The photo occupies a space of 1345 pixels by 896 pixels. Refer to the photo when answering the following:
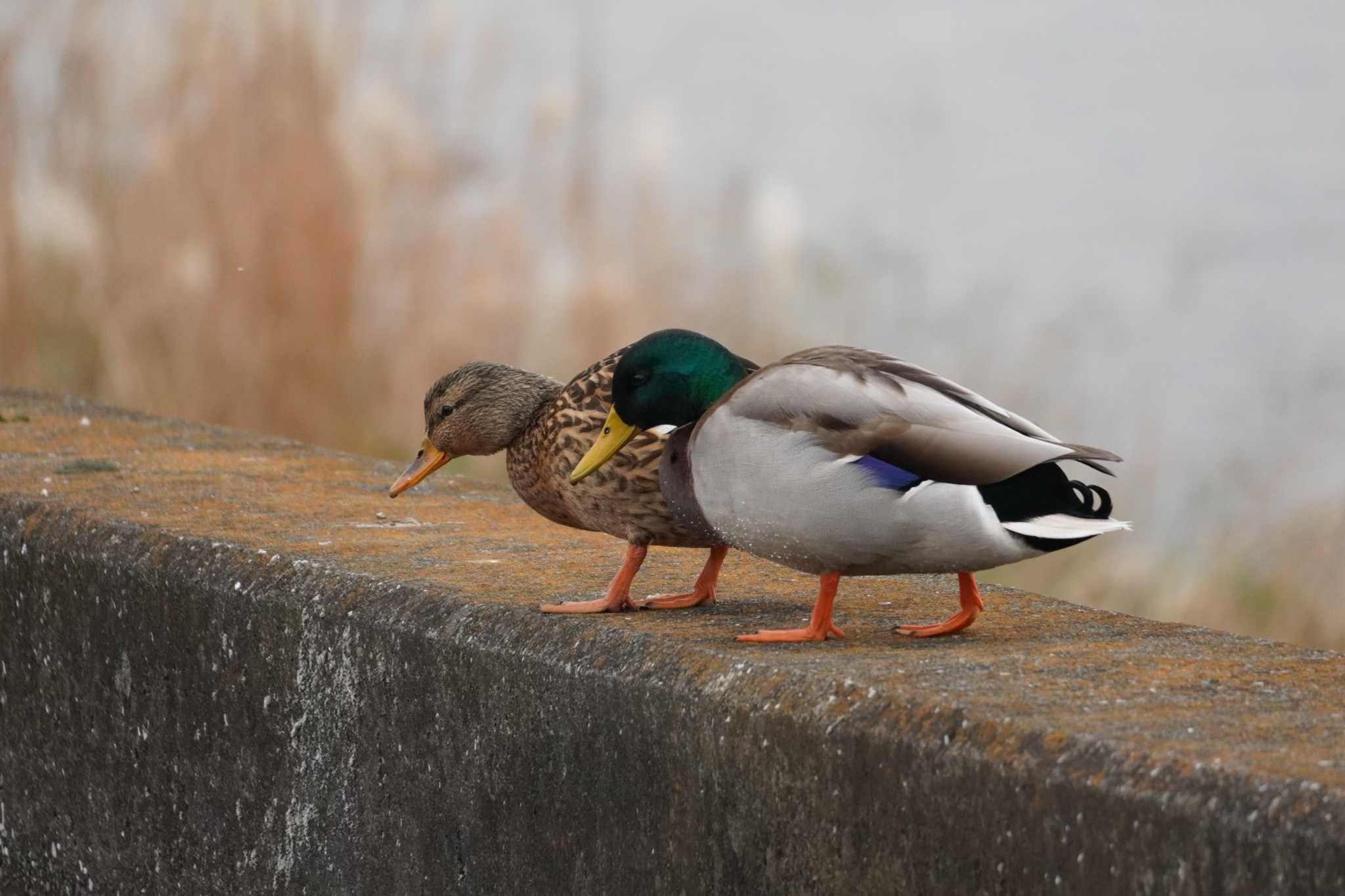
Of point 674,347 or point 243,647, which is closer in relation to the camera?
point 674,347

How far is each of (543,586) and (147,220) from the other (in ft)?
11.7

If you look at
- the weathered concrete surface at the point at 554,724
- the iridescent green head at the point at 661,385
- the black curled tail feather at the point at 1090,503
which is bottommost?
the weathered concrete surface at the point at 554,724

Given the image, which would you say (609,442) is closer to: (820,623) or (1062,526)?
(820,623)

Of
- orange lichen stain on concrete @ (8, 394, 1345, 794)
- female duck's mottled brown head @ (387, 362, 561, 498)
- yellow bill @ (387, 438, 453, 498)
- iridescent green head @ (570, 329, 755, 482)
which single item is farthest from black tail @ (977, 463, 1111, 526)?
yellow bill @ (387, 438, 453, 498)

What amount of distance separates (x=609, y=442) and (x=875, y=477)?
445mm

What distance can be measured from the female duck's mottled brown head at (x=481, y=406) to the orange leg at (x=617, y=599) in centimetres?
37

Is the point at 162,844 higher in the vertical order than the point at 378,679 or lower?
lower

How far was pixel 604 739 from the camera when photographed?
2.32 metres

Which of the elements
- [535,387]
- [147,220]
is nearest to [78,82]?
[147,220]

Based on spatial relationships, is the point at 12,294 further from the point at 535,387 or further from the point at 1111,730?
the point at 1111,730

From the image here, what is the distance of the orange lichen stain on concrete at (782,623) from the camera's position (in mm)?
1976

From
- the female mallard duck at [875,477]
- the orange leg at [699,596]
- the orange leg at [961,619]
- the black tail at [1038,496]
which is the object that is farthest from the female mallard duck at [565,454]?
the black tail at [1038,496]

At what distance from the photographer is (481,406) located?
2967mm

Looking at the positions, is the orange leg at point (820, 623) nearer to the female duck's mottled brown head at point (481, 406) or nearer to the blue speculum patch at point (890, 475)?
the blue speculum patch at point (890, 475)
